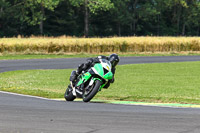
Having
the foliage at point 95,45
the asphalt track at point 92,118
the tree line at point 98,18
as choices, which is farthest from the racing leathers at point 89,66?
the tree line at point 98,18

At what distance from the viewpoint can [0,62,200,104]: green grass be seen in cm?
1438

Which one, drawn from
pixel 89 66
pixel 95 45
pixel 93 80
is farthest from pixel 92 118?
Result: pixel 95 45

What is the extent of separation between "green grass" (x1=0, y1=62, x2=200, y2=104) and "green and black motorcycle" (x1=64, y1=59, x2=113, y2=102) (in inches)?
63.5

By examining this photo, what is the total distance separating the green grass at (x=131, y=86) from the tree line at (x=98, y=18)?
32810 mm

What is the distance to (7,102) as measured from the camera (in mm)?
12586

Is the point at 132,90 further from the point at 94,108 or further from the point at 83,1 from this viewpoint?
the point at 83,1

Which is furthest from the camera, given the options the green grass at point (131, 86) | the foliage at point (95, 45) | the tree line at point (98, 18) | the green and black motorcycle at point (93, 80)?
the tree line at point (98, 18)

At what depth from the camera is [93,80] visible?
40.5 ft

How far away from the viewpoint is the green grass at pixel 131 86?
1438 cm

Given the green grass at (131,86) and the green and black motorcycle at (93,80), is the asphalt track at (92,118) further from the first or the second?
the green grass at (131,86)

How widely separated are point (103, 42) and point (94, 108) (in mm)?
28386

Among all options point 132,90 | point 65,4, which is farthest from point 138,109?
point 65,4

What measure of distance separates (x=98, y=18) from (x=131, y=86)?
57.6 m

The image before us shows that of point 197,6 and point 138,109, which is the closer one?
point 138,109
